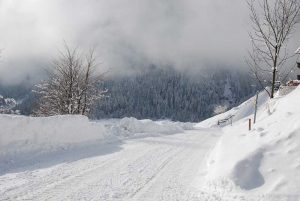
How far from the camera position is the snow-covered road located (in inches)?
382

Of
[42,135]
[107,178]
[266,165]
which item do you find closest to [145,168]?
[107,178]

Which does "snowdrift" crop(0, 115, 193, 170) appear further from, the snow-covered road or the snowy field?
the snow-covered road

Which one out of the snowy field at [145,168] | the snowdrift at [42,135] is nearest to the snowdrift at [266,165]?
the snowy field at [145,168]

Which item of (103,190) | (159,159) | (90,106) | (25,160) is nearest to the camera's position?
(103,190)

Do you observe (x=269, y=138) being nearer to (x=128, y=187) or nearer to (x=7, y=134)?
(x=128, y=187)

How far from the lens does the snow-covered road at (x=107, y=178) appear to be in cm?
971

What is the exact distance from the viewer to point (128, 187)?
1061cm

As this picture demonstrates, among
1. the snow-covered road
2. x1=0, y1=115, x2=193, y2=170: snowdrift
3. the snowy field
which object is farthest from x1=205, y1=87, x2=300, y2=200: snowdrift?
x1=0, y1=115, x2=193, y2=170: snowdrift

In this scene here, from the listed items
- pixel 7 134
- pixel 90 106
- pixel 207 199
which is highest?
pixel 90 106

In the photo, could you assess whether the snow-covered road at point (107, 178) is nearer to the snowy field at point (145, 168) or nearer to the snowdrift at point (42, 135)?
the snowy field at point (145, 168)

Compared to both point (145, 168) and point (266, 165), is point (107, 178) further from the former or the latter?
point (266, 165)

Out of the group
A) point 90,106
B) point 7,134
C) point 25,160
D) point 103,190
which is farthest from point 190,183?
point 90,106

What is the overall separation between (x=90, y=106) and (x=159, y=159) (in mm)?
25630

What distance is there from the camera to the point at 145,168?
13539 millimetres
